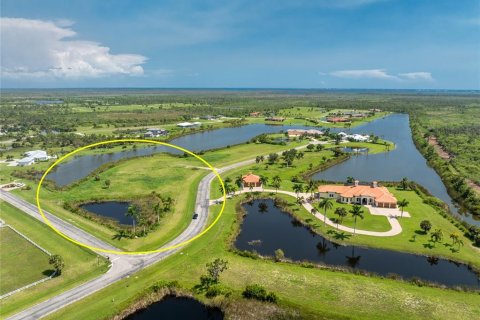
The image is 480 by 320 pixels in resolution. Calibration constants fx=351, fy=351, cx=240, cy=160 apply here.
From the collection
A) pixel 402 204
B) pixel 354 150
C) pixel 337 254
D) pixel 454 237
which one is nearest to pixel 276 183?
pixel 402 204

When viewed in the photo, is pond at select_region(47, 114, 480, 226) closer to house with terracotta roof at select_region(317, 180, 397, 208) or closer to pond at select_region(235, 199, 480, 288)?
house with terracotta roof at select_region(317, 180, 397, 208)

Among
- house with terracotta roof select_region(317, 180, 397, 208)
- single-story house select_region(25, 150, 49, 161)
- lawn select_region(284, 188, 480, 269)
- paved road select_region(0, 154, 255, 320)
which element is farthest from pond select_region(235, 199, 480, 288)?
single-story house select_region(25, 150, 49, 161)

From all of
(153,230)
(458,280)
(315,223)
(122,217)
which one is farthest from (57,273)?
(458,280)

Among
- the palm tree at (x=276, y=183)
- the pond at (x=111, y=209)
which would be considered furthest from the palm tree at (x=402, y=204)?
the pond at (x=111, y=209)

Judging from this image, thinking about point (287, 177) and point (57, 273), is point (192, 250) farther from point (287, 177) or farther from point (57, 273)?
point (287, 177)

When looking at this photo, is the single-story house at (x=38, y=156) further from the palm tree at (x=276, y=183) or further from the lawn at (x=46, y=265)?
the palm tree at (x=276, y=183)

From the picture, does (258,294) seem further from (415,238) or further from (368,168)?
(368,168)
